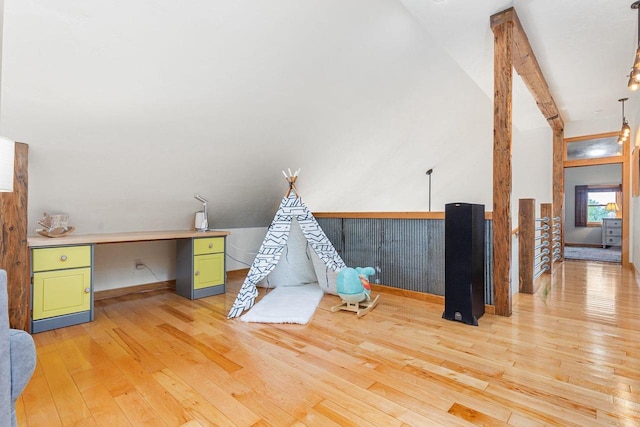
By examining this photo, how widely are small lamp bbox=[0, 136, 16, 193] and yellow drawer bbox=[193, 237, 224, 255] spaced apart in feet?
5.87

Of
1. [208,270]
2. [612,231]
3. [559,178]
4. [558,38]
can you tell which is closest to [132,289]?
[208,270]

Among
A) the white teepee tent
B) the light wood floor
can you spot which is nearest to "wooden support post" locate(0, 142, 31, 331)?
the light wood floor

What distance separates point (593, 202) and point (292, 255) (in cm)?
977

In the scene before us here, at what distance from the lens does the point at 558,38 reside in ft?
10.2

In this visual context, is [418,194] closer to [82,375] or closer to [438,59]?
[438,59]

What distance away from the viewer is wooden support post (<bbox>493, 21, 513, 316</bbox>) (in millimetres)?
2699

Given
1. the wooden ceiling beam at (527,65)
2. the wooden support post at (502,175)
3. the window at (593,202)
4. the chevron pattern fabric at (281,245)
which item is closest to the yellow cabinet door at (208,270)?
the chevron pattern fabric at (281,245)

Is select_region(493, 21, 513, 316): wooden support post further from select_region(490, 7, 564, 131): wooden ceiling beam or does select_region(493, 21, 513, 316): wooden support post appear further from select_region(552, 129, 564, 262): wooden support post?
select_region(552, 129, 564, 262): wooden support post

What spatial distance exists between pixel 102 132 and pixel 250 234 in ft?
8.17

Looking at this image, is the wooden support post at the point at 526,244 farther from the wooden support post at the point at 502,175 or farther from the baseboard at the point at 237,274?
the baseboard at the point at 237,274

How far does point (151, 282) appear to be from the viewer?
146 inches

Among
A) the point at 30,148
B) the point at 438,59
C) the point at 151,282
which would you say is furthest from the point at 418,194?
the point at 30,148

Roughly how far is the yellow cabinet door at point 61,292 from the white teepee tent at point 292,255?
1219mm

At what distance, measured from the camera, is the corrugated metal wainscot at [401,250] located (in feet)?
10.0
